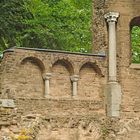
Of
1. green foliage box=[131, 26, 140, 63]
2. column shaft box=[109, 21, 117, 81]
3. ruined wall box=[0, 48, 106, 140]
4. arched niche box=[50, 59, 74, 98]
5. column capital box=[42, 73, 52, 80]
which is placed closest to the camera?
ruined wall box=[0, 48, 106, 140]

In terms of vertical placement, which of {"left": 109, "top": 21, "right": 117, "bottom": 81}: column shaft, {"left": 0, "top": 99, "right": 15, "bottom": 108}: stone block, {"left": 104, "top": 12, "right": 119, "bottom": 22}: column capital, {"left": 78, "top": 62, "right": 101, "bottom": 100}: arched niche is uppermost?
A: {"left": 104, "top": 12, "right": 119, "bottom": 22}: column capital

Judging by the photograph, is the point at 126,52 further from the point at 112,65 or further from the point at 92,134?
the point at 92,134

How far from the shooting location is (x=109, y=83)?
15.6 metres

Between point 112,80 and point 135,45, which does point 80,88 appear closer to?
point 112,80

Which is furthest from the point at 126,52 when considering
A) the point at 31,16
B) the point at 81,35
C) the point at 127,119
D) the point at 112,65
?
the point at 81,35

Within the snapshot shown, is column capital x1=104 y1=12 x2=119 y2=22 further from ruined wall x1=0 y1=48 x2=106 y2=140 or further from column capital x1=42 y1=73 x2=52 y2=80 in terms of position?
column capital x1=42 y1=73 x2=52 y2=80

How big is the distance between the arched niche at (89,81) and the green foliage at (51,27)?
701 centimetres

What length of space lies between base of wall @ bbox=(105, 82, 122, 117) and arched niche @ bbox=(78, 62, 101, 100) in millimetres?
293

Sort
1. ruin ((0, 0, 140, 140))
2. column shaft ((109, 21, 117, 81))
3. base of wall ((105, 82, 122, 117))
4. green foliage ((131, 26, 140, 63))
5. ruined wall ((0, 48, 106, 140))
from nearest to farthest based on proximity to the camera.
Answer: ruined wall ((0, 48, 106, 140))
ruin ((0, 0, 140, 140))
base of wall ((105, 82, 122, 117))
column shaft ((109, 21, 117, 81))
green foliage ((131, 26, 140, 63))

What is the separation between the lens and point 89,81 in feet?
51.2

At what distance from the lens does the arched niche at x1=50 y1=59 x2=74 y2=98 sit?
15.1 metres

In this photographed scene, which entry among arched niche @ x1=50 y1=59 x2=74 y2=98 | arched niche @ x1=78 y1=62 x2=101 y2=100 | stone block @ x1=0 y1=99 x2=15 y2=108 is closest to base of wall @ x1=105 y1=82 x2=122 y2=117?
arched niche @ x1=78 y1=62 x2=101 y2=100

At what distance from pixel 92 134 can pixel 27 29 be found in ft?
33.9

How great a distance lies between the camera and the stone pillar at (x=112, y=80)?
15391 mm
